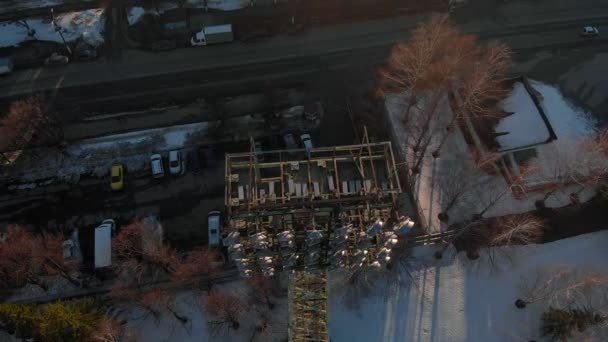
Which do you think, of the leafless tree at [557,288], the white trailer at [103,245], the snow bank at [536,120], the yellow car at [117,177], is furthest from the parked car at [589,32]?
the white trailer at [103,245]

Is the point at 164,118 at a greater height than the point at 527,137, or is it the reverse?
the point at 164,118

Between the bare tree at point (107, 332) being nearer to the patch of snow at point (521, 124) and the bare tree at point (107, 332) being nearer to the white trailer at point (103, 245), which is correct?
the white trailer at point (103, 245)

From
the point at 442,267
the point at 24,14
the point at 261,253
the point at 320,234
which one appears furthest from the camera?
the point at 24,14

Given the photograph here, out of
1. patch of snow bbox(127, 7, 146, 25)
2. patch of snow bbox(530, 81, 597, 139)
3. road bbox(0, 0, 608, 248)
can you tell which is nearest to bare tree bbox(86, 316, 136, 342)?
road bbox(0, 0, 608, 248)

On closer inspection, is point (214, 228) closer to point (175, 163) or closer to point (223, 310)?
point (223, 310)

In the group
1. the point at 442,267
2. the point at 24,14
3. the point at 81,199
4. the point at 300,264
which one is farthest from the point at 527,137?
the point at 24,14

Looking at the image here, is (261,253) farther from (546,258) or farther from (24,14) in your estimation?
(24,14)
